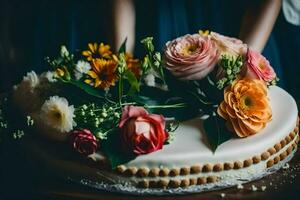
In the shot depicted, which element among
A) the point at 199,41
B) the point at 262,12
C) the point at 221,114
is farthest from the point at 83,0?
the point at 221,114

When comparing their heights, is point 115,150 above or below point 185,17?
below

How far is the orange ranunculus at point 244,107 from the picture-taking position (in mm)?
990

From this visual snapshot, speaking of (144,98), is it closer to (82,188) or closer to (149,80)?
(149,80)

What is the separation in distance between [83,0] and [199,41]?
0.67 m

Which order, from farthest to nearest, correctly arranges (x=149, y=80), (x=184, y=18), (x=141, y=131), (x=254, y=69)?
(x=184, y=18)
(x=149, y=80)
(x=254, y=69)
(x=141, y=131)

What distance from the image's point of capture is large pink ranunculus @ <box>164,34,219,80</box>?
3.35 ft

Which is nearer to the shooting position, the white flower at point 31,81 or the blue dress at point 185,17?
the white flower at point 31,81

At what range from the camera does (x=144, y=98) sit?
1.07 metres

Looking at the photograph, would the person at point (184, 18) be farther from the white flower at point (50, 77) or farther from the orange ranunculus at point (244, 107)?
the orange ranunculus at point (244, 107)

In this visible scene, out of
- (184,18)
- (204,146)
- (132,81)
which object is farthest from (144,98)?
(184,18)

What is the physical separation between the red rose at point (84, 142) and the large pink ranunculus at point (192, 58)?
20 cm

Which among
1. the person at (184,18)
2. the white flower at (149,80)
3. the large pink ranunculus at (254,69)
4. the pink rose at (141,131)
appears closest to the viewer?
the pink rose at (141,131)

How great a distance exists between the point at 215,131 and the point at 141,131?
0.15 meters

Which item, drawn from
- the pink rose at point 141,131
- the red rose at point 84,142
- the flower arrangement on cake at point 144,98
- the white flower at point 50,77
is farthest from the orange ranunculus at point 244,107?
the white flower at point 50,77
